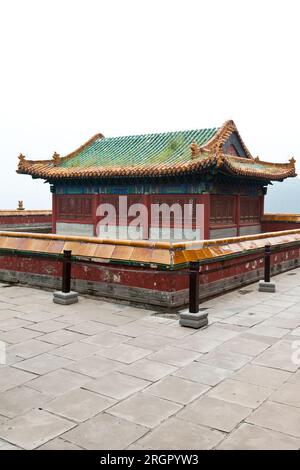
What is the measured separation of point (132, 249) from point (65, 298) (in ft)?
5.59

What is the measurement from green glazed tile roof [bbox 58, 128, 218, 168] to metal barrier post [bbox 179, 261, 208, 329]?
27.9 feet

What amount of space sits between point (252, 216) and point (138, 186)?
5.72m

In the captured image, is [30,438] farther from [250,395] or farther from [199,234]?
[199,234]

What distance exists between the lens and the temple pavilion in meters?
15.5

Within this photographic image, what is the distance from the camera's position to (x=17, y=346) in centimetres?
640

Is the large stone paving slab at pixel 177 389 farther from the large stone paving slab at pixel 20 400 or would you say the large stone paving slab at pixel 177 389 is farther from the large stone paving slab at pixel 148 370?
the large stone paving slab at pixel 20 400

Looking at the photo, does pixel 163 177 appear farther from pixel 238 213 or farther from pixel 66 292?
pixel 66 292

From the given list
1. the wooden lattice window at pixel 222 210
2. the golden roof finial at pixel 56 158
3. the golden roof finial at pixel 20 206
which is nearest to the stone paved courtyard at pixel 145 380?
the wooden lattice window at pixel 222 210

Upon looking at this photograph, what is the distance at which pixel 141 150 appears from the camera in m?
18.3

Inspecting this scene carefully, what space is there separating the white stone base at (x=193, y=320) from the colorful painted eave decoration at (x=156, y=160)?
7218 millimetres

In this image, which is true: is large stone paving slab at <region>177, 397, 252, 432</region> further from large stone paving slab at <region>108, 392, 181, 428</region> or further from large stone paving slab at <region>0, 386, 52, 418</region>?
large stone paving slab at <region>0, 386, 52, 418</region>

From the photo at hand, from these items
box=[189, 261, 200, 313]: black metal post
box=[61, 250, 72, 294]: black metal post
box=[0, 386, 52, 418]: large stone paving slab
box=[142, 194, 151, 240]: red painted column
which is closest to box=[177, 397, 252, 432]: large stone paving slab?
box=[0, 386, 52, 418]: large stone paving slab

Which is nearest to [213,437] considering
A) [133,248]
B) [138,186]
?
[133,248]

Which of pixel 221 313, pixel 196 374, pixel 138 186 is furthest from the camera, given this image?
pixel 138 186
